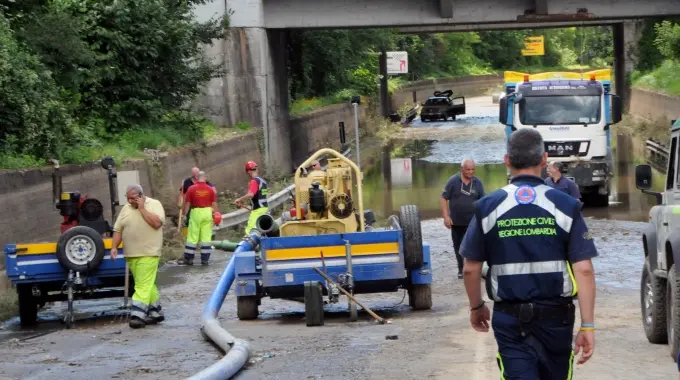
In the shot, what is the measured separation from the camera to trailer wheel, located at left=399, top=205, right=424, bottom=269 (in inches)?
583

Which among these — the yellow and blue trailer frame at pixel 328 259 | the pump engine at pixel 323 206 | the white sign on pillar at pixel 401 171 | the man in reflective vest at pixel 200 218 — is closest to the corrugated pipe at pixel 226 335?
the pump engine at pixel 323 206

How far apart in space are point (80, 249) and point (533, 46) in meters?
109

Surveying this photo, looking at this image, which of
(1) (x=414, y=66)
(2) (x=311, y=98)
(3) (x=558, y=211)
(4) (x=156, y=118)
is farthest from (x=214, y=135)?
(1) (x=414, y=66)

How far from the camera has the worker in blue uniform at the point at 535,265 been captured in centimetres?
644

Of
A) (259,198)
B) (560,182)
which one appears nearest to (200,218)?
(259,198)

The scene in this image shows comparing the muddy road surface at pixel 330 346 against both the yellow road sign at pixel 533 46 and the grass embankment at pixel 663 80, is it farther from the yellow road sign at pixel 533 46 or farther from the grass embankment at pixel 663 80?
the yellow road sign at pixel 533 46

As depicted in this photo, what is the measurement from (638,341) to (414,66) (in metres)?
82.7

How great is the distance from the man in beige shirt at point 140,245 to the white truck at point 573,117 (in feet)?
51.8

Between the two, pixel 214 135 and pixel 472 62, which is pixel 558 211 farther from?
pixel 472 62

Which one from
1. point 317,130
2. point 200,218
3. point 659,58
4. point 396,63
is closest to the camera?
point 200,218

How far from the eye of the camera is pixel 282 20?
40.0 metres

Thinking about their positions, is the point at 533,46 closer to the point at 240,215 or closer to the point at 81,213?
the point at 240,215

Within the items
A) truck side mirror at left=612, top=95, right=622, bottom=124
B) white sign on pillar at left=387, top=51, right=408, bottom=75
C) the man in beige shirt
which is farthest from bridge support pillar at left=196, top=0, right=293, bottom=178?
white sign on pillar at left=387, top=51, right=408, bottom=75

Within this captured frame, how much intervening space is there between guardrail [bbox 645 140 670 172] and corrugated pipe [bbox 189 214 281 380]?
A: 71.6ft
